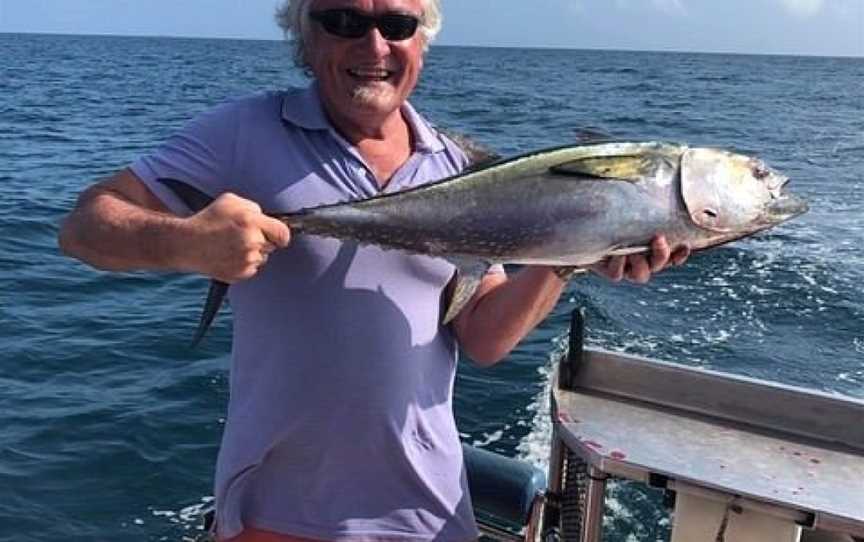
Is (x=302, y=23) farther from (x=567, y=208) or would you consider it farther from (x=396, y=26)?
(x=567, y=208)

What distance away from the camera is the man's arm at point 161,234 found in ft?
6.09

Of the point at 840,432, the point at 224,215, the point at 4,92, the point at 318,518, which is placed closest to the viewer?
the point at 224,215

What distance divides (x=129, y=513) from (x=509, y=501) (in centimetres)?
324

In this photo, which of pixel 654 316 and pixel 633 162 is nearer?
pixel 633 162

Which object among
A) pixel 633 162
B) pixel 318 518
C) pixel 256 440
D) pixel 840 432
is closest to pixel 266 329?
pixel 256 440

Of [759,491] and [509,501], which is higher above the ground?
[759,491]

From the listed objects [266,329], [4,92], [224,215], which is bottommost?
[4,92]

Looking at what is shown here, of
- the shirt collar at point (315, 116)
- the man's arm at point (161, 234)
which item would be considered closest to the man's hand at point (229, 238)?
the man's arm at point (161, 234)

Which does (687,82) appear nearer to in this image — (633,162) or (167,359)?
(167,359)

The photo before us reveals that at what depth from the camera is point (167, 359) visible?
7.93 m

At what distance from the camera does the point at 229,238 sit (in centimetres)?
185

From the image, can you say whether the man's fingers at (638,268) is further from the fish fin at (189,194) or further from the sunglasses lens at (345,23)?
the fish fin at (189,194)

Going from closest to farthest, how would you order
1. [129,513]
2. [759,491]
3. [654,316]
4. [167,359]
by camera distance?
[759,491]
[129,513]
[167,359]
[654,316]

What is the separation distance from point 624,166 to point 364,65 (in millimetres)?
590
